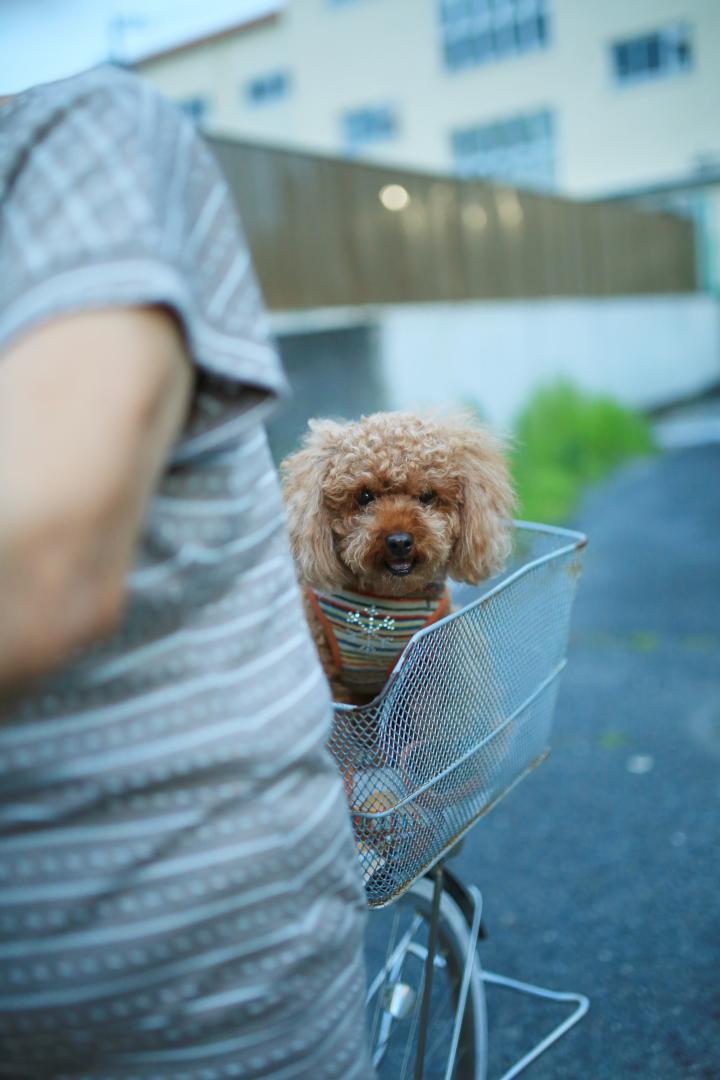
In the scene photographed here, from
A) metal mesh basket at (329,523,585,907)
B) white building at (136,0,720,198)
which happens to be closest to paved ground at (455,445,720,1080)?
metal mesh basket at (329,523,585,907)

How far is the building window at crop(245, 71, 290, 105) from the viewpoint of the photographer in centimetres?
2316

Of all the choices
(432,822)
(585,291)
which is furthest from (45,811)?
(585,291)

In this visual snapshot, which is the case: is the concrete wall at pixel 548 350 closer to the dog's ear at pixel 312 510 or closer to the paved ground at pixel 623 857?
the paved ground at pixel 623 857

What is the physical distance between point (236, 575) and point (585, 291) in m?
13.0

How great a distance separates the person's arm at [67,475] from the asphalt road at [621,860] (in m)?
2.12

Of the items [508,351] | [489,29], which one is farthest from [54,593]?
[489,29]

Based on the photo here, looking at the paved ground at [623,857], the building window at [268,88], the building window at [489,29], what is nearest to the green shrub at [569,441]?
the paved ground at [623,857]

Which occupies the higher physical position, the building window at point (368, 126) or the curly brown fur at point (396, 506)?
the curly brown fur at point (396, 506)

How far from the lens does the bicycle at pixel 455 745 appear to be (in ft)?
4.60

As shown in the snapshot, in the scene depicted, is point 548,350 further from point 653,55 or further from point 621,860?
point 653,55

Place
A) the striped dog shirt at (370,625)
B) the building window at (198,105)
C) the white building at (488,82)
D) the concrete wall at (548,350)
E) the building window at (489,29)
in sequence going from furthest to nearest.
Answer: the building window at (198,105) → the building window at (489,29) → the white building at (488,82) → the concrete wall at (548,350) → the striped dog shirt at (370,625)

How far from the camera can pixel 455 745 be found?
1507 millimetres

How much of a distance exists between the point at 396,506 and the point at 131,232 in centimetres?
123

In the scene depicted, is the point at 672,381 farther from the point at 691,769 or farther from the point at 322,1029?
the point at 322,1029
